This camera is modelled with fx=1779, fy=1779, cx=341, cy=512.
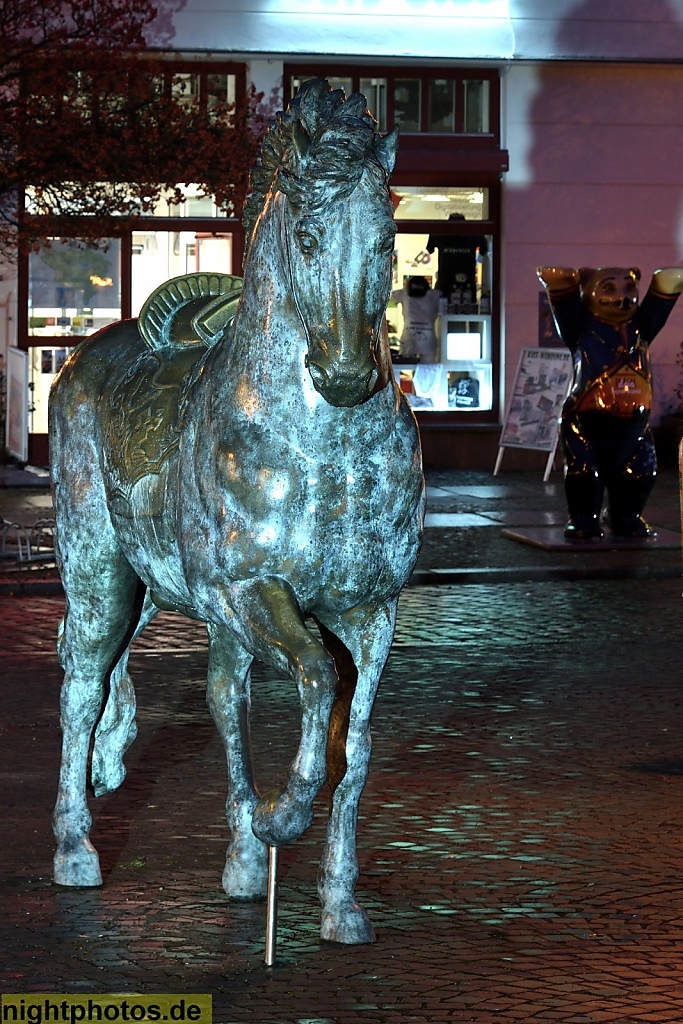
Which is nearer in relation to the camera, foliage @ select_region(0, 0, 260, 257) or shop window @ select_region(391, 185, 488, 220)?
foliage @ select_region(0, 0, 260, 257)

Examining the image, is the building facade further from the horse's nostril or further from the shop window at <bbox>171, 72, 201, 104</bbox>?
the horse's nostril

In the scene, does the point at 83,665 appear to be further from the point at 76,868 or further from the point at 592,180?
the point at 592,180

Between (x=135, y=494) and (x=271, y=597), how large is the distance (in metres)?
0.92

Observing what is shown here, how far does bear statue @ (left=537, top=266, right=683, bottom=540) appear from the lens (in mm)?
15078

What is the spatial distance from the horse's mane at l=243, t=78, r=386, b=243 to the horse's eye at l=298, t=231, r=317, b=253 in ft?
0.20

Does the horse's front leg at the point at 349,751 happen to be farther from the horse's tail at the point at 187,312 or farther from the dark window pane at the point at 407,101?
the dark window pane at the point at 407,101

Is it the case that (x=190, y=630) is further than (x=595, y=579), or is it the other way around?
(x=595, y=579)

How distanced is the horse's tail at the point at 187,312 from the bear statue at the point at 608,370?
949 centimetres

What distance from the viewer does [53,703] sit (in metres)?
9.05

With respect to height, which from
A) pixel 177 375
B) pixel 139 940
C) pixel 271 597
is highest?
pixel 177 375

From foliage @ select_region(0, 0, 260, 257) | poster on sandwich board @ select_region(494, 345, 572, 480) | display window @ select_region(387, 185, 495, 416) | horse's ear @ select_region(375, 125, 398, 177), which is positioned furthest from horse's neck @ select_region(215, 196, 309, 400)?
display window @ select_region(387, 185, 495, 416)

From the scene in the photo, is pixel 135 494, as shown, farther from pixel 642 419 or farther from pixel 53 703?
pixel 642 419

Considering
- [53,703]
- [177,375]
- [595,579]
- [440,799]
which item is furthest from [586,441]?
[177,375]

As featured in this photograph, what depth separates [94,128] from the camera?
17.2 metres
